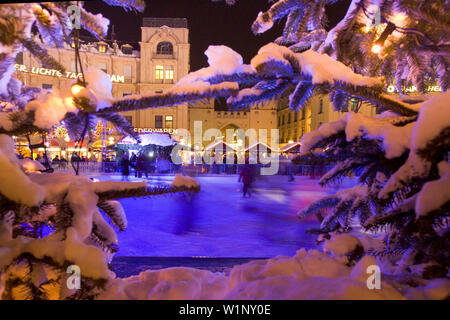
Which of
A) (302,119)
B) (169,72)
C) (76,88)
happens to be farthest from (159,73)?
(76,88)

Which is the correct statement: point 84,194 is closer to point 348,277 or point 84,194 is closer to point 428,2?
point 348,277

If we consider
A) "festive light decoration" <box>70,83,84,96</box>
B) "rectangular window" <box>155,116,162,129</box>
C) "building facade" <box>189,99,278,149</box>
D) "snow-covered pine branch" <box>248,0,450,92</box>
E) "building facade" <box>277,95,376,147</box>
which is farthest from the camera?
"building facade" <box>189,99,278,149</box>

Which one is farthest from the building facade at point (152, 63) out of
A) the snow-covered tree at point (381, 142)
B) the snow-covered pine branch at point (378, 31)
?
the snow-covered tree at point (381, 142)

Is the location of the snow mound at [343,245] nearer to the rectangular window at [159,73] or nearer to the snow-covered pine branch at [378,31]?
the snow-covered pine branch at [378,31]

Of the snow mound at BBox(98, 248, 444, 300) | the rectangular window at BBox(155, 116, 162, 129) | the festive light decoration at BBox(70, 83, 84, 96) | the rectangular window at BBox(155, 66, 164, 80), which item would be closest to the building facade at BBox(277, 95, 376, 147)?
the rectangular window at BBox(155, 116, 162, 129)

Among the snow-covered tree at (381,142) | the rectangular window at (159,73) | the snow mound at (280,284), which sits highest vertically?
the rectangular window at (159,73)

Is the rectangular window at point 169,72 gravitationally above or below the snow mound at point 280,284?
above

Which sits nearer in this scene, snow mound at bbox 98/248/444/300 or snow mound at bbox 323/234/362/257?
snow mound at bbox 98/248/444/300

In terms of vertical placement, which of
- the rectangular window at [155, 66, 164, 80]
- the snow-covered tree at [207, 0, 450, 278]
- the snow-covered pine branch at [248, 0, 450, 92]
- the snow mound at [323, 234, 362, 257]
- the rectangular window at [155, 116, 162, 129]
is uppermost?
the rectangular window at [155, 66, 164, 80]

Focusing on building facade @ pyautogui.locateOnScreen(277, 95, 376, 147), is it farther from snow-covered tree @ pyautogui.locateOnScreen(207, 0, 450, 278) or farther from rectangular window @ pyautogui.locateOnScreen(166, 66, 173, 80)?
snow-covered tree @ pyautogui.locateOnScreen(207, 0, 450, 278)

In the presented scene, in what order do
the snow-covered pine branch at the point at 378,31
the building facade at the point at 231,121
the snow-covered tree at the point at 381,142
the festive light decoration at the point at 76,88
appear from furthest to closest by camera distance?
1. the building facade at the point at 231,121
2. the snow-covered pine branch at the point at 378,31
3. the festive light decoration at the point at 76,88
4. the snow-covered tree at the point at 381,142

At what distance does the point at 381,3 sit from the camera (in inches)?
70.1
